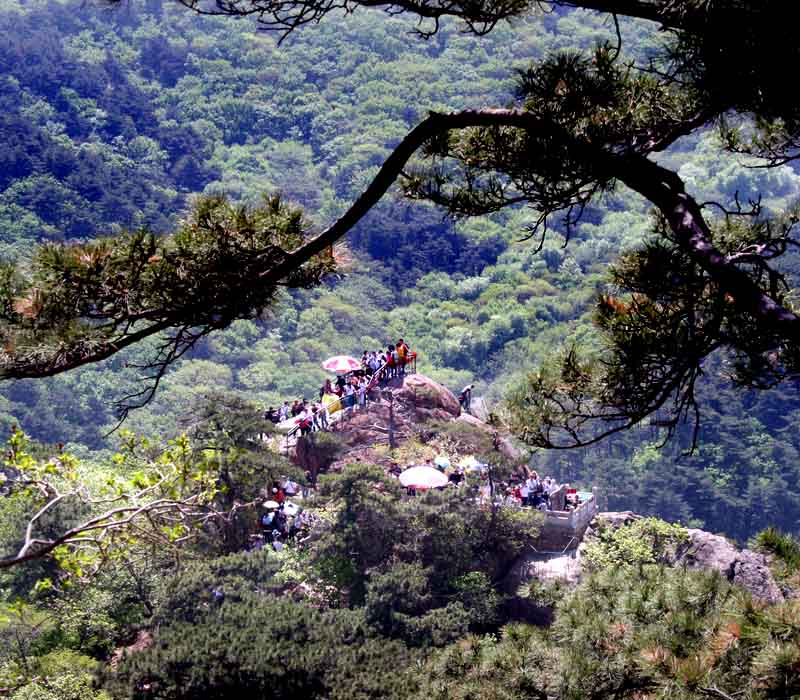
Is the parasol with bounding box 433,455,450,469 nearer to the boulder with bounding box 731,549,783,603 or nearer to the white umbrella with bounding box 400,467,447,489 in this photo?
the white umbrella with bounding box 400,467,447,489

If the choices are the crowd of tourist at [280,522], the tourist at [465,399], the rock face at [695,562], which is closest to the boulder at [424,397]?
the tourist at [465,399]

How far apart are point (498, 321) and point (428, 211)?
10290mm

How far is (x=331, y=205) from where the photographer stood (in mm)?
64625

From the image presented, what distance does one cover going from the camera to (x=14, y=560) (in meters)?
3.70

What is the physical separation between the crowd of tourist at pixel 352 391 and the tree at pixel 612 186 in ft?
49.9

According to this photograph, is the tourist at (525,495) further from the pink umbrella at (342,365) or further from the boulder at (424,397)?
the pink umbrella at (342,365)

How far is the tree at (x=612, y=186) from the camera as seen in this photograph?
3773 millimetres

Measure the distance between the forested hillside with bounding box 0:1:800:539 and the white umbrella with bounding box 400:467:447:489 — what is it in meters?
13.5

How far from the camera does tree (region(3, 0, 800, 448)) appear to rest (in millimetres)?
3773

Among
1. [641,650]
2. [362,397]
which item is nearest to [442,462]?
[362,397]

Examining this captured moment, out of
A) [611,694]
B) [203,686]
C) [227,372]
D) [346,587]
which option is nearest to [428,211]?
[227,372]

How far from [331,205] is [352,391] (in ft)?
148

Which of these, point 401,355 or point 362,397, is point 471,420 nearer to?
point 401,355

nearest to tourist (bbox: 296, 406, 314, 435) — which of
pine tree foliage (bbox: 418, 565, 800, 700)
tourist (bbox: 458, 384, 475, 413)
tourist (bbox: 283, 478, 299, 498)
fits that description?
tourist (bbox: 283, 478, 299, 498)
